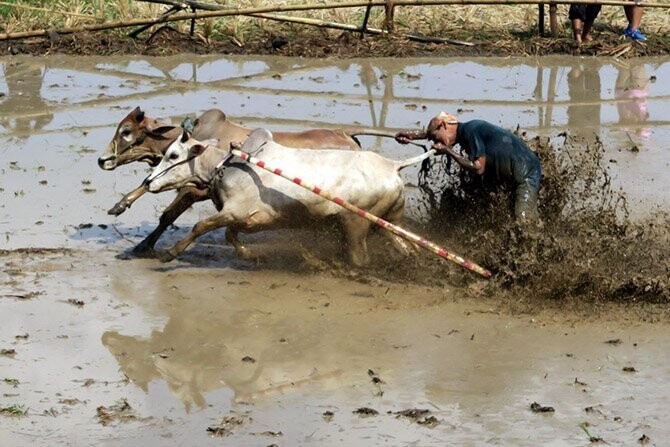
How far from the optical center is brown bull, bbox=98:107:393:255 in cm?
948

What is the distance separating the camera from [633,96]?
14.2m

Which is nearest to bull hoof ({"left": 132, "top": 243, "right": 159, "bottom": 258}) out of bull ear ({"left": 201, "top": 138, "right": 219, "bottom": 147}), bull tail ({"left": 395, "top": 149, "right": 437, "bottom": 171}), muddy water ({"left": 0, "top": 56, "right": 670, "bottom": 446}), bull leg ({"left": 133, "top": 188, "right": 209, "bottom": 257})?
bull leg ({"left": 133, "top": 188, "right": 209, "bottom": 257})

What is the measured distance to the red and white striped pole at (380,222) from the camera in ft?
27.6

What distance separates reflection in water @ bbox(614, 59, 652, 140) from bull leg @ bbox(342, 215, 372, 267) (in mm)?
4458

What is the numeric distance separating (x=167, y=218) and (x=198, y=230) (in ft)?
2.12

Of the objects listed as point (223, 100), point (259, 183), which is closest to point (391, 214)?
point (259, 183)

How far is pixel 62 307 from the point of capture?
27.2 ft

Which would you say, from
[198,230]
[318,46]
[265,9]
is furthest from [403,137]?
[318,46]

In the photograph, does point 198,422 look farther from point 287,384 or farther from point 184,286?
point 184,286

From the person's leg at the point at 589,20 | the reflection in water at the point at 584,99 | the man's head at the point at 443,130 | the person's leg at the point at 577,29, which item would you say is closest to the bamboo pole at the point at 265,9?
the person's leg at the point at 589,20

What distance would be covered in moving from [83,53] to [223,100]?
2.93m

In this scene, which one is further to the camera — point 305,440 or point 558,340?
point 558,340

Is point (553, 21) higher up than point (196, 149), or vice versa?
point (196, 149)

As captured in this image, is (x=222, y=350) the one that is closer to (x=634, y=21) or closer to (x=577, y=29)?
(x=577, y=29)
